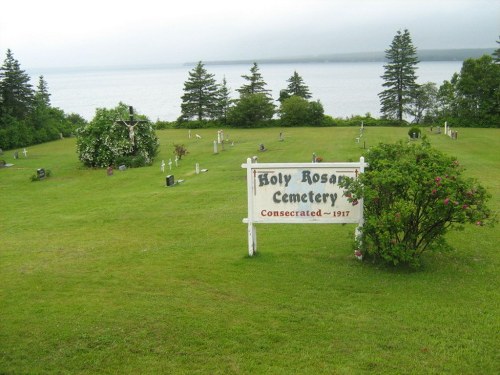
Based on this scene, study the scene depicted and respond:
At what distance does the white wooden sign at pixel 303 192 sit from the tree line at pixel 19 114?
164 feet

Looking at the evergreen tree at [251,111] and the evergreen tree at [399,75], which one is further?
the evergreen tree at [399,75]

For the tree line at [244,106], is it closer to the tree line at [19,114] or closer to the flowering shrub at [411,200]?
the tree line at [19,114]

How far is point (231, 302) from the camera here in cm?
848

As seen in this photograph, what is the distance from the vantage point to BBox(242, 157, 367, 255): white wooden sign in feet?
34.0

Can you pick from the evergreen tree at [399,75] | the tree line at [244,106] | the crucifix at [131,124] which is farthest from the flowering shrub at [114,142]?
the evergreen tree at [399,75]

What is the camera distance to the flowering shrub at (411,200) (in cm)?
929

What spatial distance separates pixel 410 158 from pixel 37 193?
2239 centimetres

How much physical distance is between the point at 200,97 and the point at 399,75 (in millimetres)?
29914

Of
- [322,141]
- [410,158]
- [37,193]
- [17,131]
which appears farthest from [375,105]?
A: [410,158]

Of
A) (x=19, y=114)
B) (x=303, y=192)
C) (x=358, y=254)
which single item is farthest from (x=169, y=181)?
(x=19, y=114)

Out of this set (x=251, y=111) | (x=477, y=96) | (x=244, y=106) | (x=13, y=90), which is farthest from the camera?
(x=244, y=106)

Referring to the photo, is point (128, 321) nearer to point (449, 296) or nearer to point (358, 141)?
point (449, 296)

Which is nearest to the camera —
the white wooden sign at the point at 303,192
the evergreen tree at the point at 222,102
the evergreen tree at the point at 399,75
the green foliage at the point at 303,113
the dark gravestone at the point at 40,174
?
the white wooden sign at the point at 303,192

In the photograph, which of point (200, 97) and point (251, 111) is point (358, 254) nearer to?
point (251, 111)
